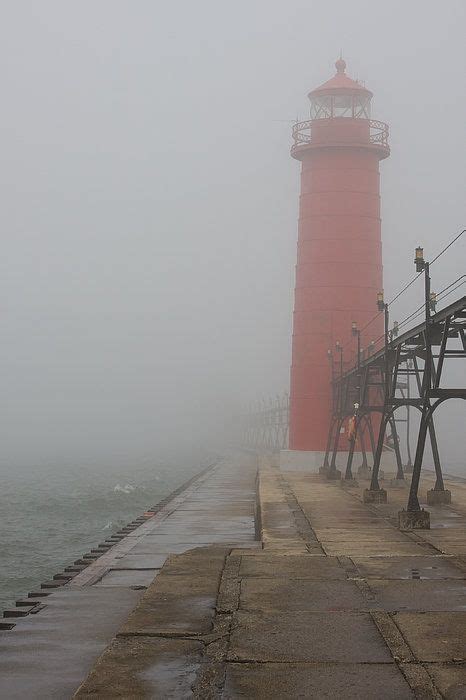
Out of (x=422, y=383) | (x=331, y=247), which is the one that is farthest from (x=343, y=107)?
(x=422, y=383)

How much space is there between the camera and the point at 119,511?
46312mm

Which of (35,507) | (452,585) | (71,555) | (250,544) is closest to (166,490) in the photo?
(35,507)

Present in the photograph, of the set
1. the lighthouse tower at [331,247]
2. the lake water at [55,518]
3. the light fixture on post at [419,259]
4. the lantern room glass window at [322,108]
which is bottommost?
the lake water at [55,518]

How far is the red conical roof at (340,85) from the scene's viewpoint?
155 feet

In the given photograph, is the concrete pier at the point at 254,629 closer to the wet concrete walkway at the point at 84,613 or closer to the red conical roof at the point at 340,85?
the wet concrete walkway at the point at 84,613

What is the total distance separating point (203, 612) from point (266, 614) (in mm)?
738

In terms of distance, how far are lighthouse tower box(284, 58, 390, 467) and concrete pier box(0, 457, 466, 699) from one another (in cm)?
3056

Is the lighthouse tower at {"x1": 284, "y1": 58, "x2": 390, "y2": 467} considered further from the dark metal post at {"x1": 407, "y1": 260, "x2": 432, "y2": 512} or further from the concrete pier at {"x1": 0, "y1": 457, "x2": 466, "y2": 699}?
the concrete pier at {"x1": 0, "y1": 457, "x2": 466, "y2": 699}

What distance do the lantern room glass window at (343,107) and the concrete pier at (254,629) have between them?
115 ft

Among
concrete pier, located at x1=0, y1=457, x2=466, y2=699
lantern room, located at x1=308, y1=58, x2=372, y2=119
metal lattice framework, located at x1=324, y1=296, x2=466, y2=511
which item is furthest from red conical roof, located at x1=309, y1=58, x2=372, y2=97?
concrete pier, located at x1=0, y1=457, x2=466, y2=699

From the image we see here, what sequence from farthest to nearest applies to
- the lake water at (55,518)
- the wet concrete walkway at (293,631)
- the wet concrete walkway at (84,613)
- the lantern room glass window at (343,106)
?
the lantern room glass window at (343,106), the lake water at (55,518), the wet concrete walkway at (84,613), the wet concrete walkway at (293,631)

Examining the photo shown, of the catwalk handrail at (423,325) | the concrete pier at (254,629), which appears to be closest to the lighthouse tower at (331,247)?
the catwalk handrail at (423,325)

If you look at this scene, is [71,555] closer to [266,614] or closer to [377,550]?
[377,550]

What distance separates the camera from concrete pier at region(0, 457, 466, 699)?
23.0ft
